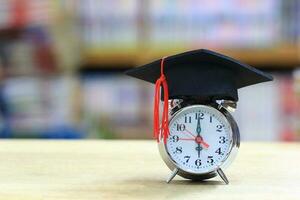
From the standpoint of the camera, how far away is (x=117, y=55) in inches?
84.4

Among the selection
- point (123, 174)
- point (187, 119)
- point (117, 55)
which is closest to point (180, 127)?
point (187, 119)

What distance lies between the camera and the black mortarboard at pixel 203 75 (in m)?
0.79

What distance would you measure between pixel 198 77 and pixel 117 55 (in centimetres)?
136

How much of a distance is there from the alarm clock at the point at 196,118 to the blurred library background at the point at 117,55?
1250 mm

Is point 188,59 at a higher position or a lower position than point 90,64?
higher

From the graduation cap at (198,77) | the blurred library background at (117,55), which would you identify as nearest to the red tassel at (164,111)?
the graduation cap at (198,77)

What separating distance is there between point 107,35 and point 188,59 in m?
1.39

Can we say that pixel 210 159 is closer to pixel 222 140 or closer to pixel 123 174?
pixel 222 140

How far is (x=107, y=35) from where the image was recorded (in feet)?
7.09

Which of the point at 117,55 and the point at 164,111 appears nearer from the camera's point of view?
the point at 164,111

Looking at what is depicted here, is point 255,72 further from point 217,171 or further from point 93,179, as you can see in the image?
point 93,179

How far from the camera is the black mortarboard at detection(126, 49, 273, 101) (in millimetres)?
794

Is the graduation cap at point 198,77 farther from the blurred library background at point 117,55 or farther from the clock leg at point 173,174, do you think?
the blurred library background at point 117,55

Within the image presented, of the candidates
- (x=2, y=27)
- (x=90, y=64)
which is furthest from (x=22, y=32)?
(x=90, y=64)
